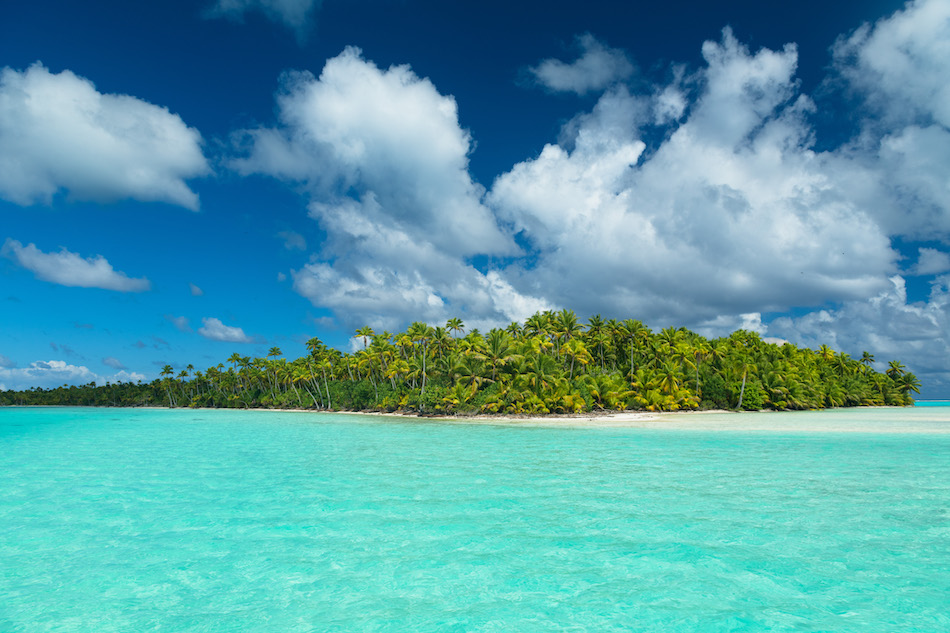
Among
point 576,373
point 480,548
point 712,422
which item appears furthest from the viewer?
point 576,373

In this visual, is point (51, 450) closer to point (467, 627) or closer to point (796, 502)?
point (467, 627)

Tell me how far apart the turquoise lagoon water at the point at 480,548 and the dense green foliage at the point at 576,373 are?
44888 millimetres

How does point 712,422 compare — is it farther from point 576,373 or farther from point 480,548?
point 480,548

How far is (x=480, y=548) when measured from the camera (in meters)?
Result: 10.0

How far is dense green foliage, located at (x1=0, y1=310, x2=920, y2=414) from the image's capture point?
65938 millimetres

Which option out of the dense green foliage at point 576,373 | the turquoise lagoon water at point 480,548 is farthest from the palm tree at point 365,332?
the turquoise lagoon water at point 480,548

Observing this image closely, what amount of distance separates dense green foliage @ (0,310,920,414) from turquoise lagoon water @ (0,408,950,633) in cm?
4489

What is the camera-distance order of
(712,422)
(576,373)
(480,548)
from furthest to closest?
(576,373)
(712,422)
(480,548)

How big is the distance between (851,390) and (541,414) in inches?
2454

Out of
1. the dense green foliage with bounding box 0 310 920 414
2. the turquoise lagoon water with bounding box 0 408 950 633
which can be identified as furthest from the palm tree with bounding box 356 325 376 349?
the turquoise lagoon water with bounding box 0 408 950 633

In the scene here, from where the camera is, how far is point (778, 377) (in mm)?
72188

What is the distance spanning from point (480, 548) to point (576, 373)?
69695 mm

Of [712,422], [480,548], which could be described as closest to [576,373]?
[712,422]

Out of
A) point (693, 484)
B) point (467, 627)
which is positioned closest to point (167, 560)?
point (467, 627)
